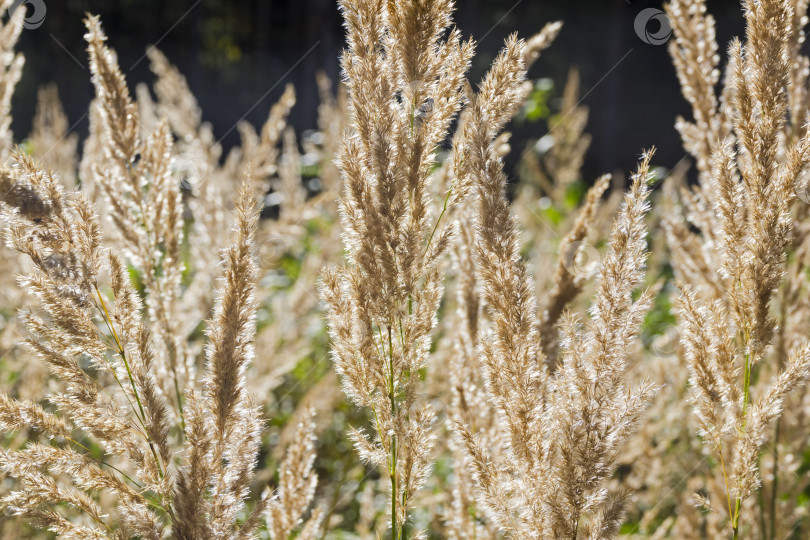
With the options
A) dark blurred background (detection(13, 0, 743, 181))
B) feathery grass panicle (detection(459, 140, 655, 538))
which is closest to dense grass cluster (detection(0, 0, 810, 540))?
feathery grass panicle (detection(459, 140, 655, 538))

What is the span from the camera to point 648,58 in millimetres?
9242

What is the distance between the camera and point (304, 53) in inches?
394

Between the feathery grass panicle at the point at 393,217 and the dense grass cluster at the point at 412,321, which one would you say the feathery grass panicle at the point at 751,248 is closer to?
the dense grass cluster at the point at 412,321

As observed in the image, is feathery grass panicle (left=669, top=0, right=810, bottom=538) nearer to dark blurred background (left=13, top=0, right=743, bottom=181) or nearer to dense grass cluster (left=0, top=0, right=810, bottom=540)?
dense grass cluster (left=0, top=0, right=810, bottom=540)

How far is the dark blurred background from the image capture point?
30.7 feet

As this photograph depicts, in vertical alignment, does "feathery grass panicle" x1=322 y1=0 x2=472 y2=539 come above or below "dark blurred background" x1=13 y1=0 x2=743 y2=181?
below

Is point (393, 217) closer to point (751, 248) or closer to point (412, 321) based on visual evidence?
point (412, 321)

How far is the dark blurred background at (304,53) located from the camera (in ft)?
30.7

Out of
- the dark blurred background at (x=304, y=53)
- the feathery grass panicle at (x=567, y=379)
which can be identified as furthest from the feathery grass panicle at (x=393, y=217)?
the dark blurred background at (x=304, y=53)

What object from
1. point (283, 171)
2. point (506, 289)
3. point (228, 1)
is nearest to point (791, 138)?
point (506, 289)

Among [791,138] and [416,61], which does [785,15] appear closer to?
[416,61]

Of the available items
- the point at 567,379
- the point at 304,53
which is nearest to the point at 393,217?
the point at 567,379

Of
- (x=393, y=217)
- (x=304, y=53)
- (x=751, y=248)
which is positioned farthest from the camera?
(x=304, y=53)

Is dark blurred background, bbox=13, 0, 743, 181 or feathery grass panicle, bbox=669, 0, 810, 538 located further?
dark blurred background, bbox=13, 0, 743, 181
